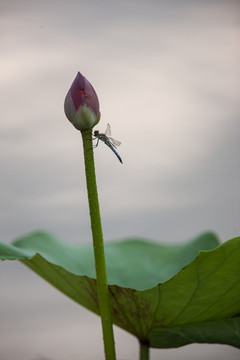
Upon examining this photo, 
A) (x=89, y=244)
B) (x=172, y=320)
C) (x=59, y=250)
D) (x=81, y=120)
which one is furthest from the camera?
(x=89, y=244)

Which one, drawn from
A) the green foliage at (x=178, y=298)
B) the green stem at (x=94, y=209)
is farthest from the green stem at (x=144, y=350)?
the green stem at (x=94, y=209)

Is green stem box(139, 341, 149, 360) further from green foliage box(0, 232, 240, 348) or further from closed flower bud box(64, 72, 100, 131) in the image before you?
closed flower bud box(64, 72, 100, 131)

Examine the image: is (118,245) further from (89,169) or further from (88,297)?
(89,169)

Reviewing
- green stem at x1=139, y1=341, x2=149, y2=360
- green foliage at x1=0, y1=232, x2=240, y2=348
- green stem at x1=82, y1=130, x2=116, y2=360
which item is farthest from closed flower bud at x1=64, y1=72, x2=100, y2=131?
green stem at x1=139, y1=341, x2=149, y2=360

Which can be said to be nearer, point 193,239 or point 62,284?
point 62,284

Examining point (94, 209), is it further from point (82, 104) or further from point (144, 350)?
point (144, 350)

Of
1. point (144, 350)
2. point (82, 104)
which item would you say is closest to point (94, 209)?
point (82, 104)

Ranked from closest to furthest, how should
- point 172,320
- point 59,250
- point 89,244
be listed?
1. point 172,320
2. point 59,250
3. point 89,244

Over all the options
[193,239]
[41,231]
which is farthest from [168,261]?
[41,231]
